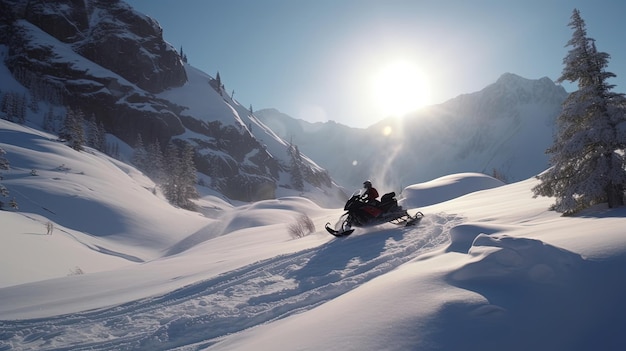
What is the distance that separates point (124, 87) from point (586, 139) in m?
109

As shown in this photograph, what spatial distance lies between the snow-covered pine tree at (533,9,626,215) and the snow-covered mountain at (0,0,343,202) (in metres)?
81.7

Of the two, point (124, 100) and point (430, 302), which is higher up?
point (124, 100)

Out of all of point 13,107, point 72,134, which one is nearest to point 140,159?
point 13,107

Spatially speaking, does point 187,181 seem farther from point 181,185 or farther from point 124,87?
point 124,87

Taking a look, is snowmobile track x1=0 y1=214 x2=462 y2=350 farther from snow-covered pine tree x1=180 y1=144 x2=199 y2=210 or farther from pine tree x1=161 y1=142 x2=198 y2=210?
snow-covered pine tree x1=180 y1=144 x2=199 y2=210

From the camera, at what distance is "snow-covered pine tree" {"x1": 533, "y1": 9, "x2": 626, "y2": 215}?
7578 millimetres

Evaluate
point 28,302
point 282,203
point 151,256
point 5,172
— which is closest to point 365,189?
point 28,302

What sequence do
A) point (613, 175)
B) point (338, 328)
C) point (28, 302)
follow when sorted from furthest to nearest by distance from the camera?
point (613, 175), point (28, 302), point (338, 328)

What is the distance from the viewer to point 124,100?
292 ft

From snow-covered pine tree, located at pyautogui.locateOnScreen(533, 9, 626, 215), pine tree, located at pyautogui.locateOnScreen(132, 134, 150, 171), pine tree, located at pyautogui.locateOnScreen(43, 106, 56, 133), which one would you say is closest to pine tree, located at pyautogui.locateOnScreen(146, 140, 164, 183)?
pine tree, located at pyautogui.locateOnScreen(132, 134, 150, 171)

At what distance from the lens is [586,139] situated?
25.6 feet

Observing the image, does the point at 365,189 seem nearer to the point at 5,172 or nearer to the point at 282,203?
the point at 282,203

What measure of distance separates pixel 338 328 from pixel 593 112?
30.5 ft

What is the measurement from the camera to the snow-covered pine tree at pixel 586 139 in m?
7.58
